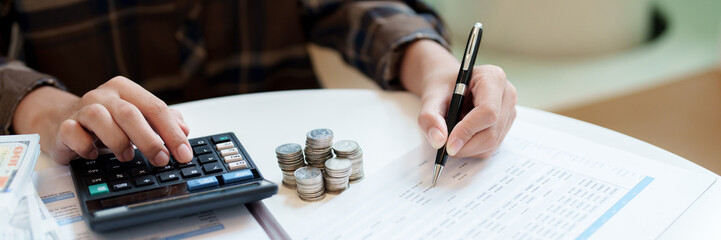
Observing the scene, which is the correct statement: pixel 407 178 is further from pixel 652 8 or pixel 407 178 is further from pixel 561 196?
pixel 652 8

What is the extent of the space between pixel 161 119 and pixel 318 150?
14 cm

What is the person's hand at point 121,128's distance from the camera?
48cm

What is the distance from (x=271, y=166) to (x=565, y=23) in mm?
907

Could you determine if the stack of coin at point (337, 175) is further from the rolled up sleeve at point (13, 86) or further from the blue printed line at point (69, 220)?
the rolled up sleeve at point (13, 86)

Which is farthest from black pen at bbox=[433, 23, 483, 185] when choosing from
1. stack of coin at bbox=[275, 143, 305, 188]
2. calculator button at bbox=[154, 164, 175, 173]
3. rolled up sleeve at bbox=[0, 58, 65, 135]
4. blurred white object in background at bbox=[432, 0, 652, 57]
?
blurred white object in background at bbox=[432, 0, 652, 57]

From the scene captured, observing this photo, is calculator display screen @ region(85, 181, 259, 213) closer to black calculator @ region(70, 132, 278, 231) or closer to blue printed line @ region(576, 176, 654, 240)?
black calculator @ region(70, 132, 278, 231)

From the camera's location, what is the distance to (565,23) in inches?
48.8

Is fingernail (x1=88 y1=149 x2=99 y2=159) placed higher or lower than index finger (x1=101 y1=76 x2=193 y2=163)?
lower

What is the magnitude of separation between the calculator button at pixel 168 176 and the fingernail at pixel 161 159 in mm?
12

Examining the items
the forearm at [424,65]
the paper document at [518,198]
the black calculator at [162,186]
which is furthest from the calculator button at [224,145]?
the forearm at [424,65]

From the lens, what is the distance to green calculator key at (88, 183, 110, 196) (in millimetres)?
439

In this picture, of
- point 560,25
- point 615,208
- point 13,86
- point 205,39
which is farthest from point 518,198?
point 560,25

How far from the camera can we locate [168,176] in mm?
466

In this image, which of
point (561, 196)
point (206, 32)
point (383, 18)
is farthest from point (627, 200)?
point (206, 32)
